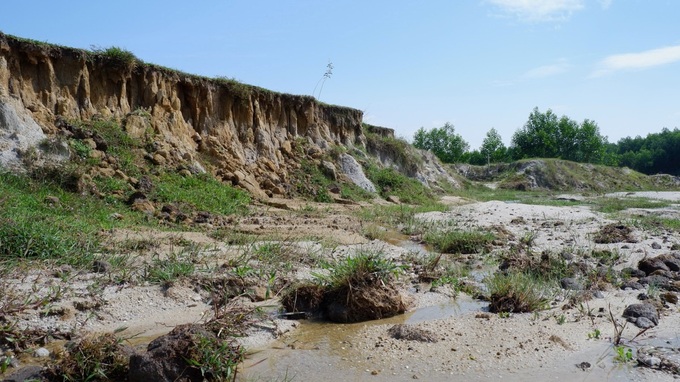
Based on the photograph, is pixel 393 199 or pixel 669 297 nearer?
pixel 669 297

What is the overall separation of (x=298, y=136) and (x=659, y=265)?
18721mm

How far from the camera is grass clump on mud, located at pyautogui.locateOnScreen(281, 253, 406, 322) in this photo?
7.13 meters

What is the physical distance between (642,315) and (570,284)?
5.87ft

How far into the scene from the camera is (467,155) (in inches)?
2972

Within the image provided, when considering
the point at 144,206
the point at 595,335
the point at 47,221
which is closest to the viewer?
the point at 595,335

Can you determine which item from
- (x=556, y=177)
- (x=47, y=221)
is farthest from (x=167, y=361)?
(x=556, y=177)

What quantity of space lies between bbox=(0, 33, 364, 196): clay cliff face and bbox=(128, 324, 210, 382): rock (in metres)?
12.8

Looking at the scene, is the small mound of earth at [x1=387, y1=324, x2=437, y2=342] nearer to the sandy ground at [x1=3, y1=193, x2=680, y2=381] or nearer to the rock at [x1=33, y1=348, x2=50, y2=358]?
the sandy ground at [x1=3, y1=193, x2=680, y2=381]

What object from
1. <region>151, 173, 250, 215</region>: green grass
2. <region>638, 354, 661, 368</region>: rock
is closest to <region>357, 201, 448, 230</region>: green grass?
<region>151, 173, 250, 215</region>: green grass

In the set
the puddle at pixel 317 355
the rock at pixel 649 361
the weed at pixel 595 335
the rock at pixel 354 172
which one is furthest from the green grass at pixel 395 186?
the rock at pixel 649 361

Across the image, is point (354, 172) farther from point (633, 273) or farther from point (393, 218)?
point (633, 273)

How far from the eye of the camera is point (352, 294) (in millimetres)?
7121

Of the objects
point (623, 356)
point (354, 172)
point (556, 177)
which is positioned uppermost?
point (556, 177)

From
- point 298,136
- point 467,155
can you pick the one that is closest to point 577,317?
point 298,136
